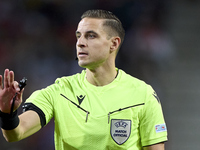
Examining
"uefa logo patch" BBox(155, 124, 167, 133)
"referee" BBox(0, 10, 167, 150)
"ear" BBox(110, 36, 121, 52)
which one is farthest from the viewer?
"ear" BBox(110, 36, 121, 52)

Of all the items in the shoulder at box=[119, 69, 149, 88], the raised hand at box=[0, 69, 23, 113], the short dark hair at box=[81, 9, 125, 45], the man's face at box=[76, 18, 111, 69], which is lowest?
the raised hand at box=[0, 69, 23, 113]

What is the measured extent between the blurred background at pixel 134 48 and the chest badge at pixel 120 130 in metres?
2.67

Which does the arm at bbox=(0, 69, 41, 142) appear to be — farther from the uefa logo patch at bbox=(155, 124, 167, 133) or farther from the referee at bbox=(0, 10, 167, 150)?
the uefa logo patch at bbox=(155, 124, 167, 133)

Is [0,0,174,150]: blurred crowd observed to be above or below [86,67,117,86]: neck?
above

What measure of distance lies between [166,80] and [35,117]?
11.1 ft

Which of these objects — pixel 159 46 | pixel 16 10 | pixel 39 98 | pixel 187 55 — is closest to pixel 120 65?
pixel 159 46

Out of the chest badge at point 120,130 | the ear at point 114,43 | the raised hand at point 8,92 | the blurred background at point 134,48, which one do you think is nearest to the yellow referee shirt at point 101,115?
the chest badge at point 120,130

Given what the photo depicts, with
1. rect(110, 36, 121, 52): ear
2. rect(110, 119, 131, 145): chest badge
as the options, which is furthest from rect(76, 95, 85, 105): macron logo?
rect(110, 36, 121, 52): ear

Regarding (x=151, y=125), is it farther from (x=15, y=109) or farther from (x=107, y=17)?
(x=15, y=109)

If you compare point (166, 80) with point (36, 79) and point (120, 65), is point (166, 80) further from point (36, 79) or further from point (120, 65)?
point (36, 79)

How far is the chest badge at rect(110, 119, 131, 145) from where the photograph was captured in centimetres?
301

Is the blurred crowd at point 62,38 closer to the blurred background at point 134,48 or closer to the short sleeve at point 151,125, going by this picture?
the blurred background at point 134,48

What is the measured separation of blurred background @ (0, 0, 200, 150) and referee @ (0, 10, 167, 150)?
2523 millimetres

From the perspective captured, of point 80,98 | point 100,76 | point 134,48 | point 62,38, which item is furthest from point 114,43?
point 62,38
